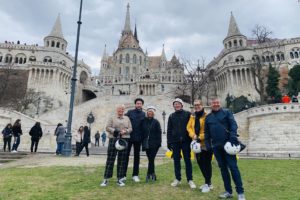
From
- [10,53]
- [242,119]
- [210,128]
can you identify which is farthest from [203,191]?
[10,53]

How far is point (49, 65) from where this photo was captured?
4881 cm

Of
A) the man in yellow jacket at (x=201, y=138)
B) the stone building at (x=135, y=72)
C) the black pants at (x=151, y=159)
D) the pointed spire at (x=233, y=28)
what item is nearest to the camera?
the man in yellow jacket at (x=201, y=138)

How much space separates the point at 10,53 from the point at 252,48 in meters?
58.3

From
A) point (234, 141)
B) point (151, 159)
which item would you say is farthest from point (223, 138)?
point (151, 159)

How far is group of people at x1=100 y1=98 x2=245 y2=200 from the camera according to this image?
4746 mm

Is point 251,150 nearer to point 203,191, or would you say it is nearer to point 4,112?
point 203,191

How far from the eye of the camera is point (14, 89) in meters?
47.0

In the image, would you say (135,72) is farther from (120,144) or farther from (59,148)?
(120,144)

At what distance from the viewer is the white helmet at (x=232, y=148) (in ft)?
14.4

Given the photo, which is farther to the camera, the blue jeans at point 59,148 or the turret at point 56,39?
the turret at point 56,39

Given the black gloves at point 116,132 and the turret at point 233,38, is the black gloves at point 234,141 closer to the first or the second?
the black gloves at point 116,132

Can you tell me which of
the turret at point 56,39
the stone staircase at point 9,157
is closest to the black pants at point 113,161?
the stone staircase at point 9,157

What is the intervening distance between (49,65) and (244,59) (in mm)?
43611

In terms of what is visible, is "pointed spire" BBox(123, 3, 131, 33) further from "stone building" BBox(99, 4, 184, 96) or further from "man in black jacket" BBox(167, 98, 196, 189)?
"man in black jacket" BBox(167, 98, 196, 189)
